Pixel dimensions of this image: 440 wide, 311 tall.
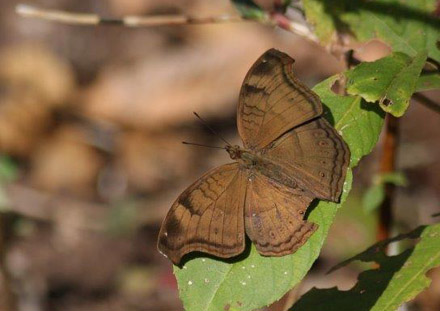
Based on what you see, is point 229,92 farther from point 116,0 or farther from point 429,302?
point 429,302

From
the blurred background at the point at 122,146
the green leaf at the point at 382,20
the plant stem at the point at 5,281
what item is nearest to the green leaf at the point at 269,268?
the green leaf at the point at 382,20

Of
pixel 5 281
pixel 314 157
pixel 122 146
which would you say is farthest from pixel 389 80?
pixel 122 146

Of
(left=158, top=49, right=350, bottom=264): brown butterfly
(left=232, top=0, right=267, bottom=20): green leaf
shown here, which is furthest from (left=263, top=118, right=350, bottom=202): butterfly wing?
(left=232, top=0, right=267, bottom=20): green leaf

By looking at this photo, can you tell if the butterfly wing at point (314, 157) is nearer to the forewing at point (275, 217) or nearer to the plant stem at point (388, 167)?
the forewing at point (275, 217)

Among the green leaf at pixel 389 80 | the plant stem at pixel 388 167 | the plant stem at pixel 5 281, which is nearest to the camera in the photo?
the green leaf at pixel 389 80

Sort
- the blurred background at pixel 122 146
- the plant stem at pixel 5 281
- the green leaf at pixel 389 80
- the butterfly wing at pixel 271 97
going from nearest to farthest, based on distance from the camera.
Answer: the green leaf at pixel 389 80 → the butterfly wing at pixel 271 97 → the plant stem at pixel 5 281 → the blurred background at pixel 122 146

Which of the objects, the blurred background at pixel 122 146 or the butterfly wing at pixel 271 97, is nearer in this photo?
the butterfly wing at pixel 271 97
